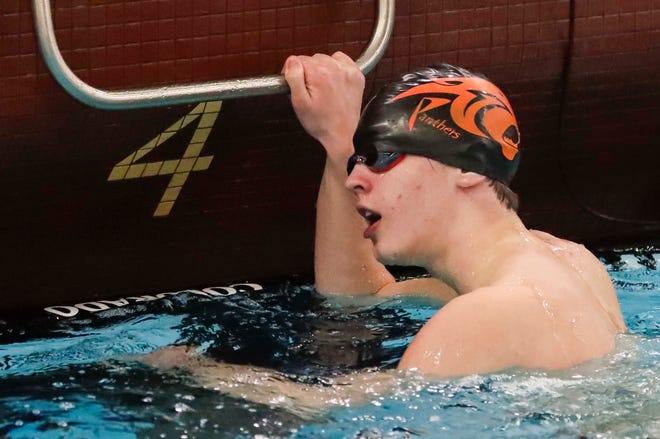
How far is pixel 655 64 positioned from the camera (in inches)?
193

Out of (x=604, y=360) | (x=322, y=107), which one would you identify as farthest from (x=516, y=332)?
(x=322, y=107)

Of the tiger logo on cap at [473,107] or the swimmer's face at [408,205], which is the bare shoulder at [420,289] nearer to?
the swimmer's face at [408,205]

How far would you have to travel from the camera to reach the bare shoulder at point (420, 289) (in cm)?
383

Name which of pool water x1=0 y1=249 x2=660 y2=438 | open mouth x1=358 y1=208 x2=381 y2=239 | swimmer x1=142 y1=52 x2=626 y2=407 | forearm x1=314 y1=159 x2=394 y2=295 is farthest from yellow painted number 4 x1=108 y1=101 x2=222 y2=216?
open mouth x1=358 y1=208 x2=381 y2=239

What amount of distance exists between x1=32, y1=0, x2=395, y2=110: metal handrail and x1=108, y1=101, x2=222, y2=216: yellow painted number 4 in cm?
49

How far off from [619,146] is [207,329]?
1.90 meters

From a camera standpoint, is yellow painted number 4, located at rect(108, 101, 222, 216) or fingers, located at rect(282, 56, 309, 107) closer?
fingers, located at rect(282, 56, 309, 107)

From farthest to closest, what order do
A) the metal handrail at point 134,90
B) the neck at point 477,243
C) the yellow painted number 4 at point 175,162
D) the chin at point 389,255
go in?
the yellow painted number 4 at point 175,162 → the metal handrail at point 134,90 → the chin at point 389,255 → the neck at point 477,243

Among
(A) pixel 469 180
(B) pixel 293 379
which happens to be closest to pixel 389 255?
(A) pixel 469 180

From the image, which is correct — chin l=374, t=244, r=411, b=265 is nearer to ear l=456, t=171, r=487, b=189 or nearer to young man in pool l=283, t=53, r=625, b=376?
young man in pool l=283, t=53, r=625, b=376

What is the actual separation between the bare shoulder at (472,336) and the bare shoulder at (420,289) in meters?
0.93

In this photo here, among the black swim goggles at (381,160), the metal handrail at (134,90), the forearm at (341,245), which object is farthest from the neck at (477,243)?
the metal handrail at (134,90)

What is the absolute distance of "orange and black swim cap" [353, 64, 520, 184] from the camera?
10.4 feet

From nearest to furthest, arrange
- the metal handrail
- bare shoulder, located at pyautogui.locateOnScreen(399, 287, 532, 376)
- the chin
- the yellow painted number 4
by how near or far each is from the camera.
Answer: bare shoulder, located at pyautogui.locateOnScreen(399, 287, 532, 376) < the chin < the metal handrail < the yellow painted number 4
